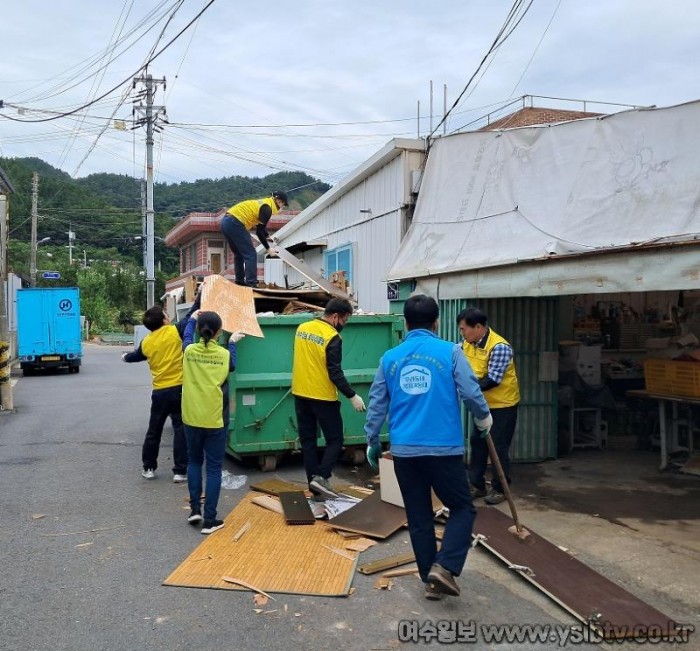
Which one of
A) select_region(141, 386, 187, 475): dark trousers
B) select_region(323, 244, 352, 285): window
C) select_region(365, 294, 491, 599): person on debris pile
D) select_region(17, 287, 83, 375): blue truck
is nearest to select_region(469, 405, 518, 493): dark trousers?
select_region(365, 294, 491, 599): person on debris pile

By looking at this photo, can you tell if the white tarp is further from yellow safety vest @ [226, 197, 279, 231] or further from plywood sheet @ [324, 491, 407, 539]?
plywood sheet @ [324, 491, 407, 539]

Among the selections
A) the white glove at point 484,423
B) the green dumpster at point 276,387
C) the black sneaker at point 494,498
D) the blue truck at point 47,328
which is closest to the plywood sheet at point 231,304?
the green dumpster at point 276,387

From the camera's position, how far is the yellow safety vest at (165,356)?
6668 mm

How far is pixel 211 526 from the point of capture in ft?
17.5

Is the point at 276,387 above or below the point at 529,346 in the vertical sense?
below

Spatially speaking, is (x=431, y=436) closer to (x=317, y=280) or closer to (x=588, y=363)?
(x=317, y=280)

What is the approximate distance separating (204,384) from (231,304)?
1842mm

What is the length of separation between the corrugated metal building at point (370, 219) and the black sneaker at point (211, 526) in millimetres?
4469

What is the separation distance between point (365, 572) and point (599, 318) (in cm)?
649

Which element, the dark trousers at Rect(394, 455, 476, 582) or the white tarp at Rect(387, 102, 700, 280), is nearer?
the dark trousers at Rect(394, 455, 476, 582)

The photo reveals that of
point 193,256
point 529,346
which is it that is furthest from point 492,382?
point 193,256

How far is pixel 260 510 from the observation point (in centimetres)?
587

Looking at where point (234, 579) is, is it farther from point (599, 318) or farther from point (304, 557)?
point (599, 318)

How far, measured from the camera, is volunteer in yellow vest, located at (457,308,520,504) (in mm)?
5832
